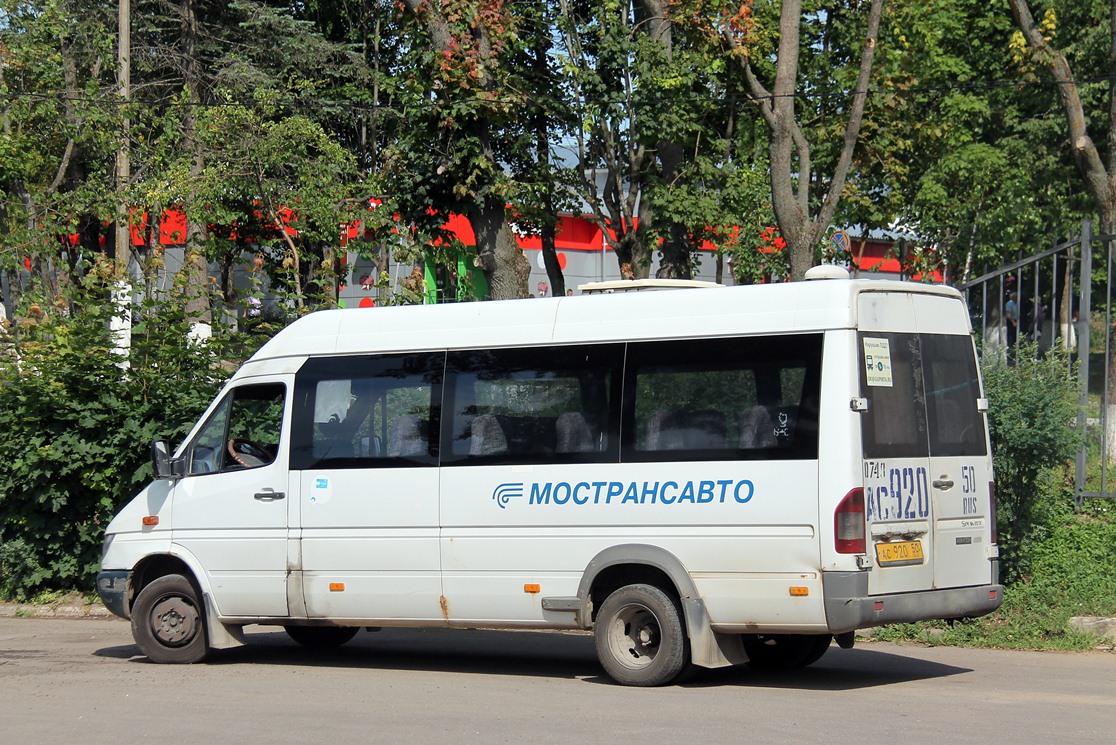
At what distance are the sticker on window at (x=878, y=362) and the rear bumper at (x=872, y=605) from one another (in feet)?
3.92

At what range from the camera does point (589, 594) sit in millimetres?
9188

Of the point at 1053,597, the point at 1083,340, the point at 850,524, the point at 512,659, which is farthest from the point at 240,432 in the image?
the point at 1083,340

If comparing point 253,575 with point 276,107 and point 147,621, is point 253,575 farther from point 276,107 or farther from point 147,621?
point 276,107

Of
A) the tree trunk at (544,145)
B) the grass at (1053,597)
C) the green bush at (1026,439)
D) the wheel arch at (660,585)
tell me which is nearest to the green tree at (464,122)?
the tree trunk at (544,145)

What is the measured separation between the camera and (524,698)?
8734 millimetres

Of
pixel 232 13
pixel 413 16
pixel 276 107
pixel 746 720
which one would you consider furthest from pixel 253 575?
pixel 232 13

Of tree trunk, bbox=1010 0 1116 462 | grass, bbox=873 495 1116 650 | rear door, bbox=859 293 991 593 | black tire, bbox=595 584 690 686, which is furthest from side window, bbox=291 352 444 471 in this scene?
tree trunk, bbox=1010 0 1116 462

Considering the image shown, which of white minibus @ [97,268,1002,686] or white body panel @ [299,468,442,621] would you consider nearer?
white minibus @ [97,268,1002,686]

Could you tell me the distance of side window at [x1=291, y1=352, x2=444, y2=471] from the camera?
9945 millimetres

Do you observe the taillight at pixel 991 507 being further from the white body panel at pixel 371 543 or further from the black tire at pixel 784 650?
the white body panel at pixel 371 543

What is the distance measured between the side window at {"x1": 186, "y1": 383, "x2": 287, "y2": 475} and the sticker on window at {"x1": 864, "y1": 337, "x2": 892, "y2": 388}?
14.5ft

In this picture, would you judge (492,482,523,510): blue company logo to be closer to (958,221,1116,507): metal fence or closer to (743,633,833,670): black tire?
(743,633,833,670): black tire

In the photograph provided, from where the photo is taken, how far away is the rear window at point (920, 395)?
28.0 ft

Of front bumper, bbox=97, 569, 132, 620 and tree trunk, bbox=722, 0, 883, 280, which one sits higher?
tree trunk, bbox=722, 0, 883, 280
